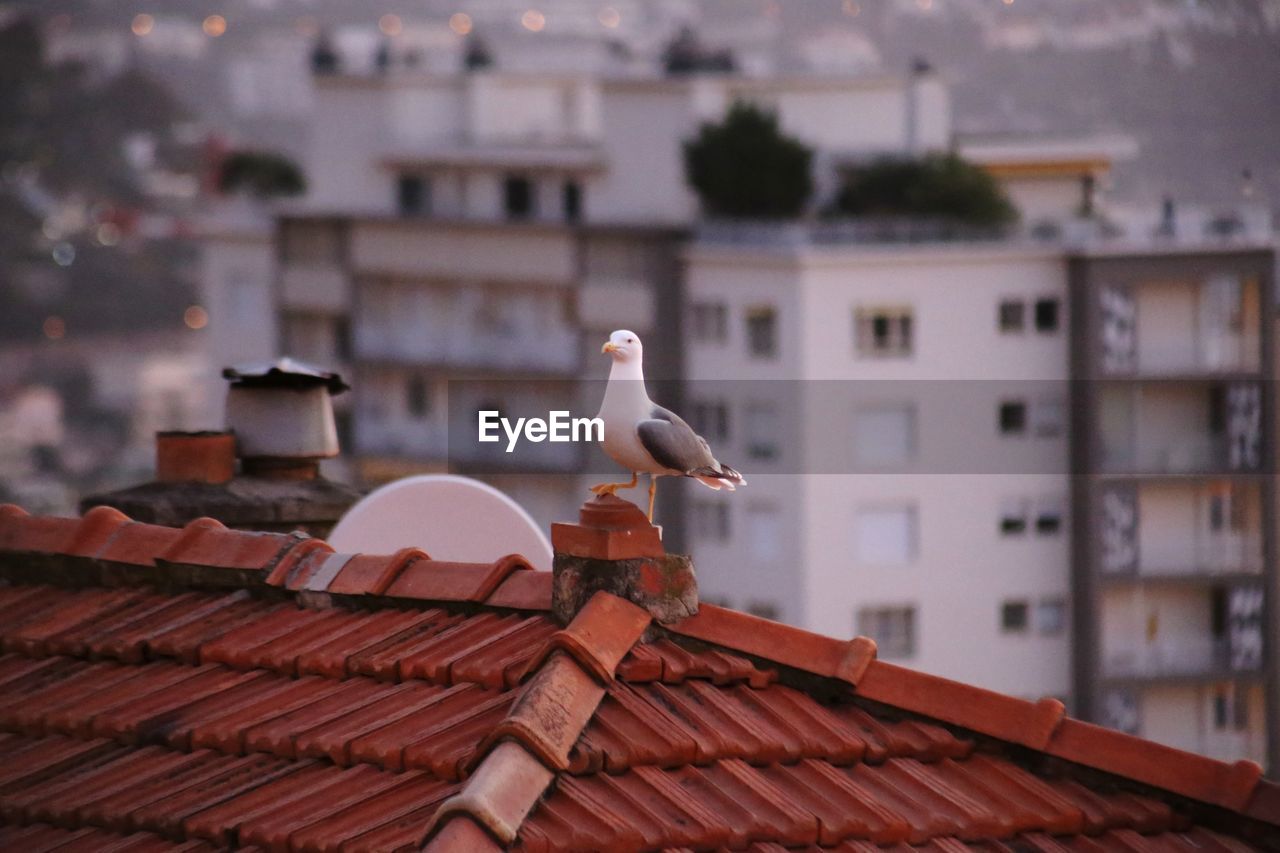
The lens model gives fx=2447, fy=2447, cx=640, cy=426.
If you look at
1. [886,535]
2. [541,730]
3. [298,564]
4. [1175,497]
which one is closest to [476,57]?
[886,535]

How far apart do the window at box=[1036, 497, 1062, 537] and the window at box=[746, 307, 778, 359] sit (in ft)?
16.2

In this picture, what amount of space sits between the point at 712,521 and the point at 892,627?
3350 mm

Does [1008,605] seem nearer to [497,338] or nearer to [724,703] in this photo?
[497,338]

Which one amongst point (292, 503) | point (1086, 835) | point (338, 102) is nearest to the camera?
point (1086, 835)

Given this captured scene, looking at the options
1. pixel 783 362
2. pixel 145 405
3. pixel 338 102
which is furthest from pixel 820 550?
pixel 145 405

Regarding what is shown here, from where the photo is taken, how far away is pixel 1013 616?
1559 inches

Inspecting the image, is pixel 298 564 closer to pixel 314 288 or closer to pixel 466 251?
pixel 466 251

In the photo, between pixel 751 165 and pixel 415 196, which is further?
pixel 415 196

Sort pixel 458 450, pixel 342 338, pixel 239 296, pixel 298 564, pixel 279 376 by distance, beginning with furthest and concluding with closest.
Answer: pixel 239 296 → pixel 342 338 → pixel 458 450 → pixel 279 376 → pixel 298 564

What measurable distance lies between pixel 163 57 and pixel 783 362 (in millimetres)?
31116

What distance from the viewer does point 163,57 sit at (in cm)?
6481

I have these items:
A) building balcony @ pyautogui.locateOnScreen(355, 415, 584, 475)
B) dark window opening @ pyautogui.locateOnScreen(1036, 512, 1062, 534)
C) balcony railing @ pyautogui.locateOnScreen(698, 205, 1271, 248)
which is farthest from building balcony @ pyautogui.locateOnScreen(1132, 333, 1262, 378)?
building balcony @ pyautogui.locateOnScreen(355, 415, 584, 475)

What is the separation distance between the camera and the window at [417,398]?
48844 mm

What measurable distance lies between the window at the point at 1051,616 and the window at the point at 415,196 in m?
15.8
